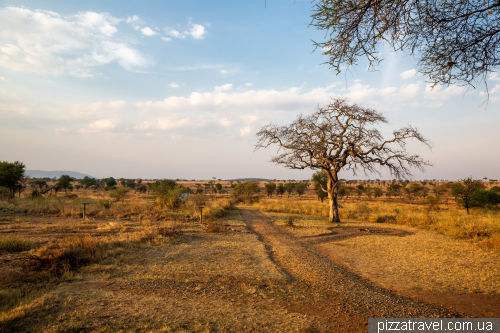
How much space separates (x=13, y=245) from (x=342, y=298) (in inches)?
398

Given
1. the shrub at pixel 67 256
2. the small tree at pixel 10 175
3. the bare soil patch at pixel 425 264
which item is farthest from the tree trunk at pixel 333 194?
the small tree at pixel 10 175

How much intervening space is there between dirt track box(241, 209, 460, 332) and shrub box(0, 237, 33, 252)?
835 centimetres

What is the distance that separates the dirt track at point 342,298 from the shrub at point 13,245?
8.35m

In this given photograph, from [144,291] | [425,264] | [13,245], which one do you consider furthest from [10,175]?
[425,264]

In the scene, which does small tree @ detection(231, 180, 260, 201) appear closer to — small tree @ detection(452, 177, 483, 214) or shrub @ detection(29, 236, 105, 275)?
small tree @ detection(452, 177, 483, 214)

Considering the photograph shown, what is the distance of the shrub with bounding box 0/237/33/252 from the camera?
755 centimetres

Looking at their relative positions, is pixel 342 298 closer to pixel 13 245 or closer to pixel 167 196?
pixel 13 245

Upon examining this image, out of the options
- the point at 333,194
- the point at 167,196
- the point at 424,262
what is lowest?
the point at 424,262

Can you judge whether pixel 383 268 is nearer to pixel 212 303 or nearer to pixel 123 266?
pixel 212 303

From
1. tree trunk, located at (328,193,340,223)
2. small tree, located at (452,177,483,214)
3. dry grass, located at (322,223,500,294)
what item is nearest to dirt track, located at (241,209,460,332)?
dry grass, located at (322,223,500,294)

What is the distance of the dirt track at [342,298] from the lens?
411cm

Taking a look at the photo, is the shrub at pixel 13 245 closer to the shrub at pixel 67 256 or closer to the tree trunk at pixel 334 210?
the shrub at pixel 67 256

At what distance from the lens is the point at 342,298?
15.8 ft

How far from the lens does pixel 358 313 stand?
420cm
